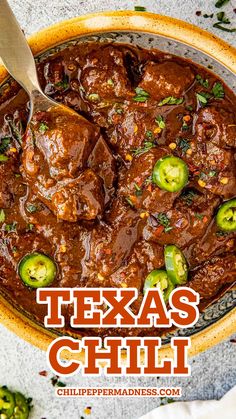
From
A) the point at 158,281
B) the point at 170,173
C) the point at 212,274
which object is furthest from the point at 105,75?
the point at 212,274

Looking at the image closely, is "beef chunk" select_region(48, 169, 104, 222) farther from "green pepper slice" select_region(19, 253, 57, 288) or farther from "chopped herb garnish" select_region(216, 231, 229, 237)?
"chopped herb garnish" select_region(216, 231, 229, 237)

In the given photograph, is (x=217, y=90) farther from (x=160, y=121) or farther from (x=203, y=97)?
(x=160, y=121)

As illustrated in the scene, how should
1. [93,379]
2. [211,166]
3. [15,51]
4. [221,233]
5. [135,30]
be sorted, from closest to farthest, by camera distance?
[15,51] < [135,30] < [211,166] < [221,233] < [93,379]

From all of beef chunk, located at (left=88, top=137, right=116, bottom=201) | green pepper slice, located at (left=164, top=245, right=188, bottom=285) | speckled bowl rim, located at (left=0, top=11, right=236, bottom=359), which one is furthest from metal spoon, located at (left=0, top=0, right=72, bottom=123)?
green pepper slice, located at (left=164, top=245, right=188, bottom=285)

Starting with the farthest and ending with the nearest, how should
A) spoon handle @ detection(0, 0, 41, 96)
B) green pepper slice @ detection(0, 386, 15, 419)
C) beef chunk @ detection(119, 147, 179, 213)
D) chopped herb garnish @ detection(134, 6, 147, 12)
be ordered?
green pepper slice @ detection(0, 386, 15, 419) < chopped herb garnish @ detection(134, 6, 147, 12) < beef chunk @ detection(119, 147, 179, 213) < spoon handle @ detection(0, 0, 41, 96)

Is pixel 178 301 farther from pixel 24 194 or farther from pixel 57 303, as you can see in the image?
pixel 24 194

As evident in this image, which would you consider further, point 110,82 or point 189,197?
point 189,197
